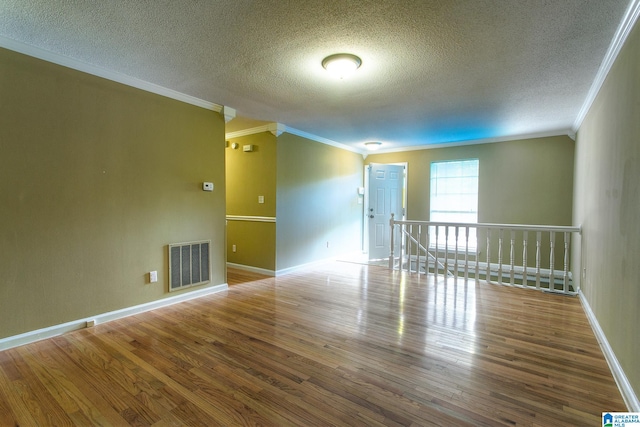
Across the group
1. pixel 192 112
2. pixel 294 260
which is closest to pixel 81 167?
pixel 192 112

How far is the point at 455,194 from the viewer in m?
6.14

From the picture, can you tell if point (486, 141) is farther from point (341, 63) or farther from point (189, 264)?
point (189, 264)

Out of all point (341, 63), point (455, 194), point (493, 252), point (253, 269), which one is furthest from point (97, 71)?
point (493, 252)

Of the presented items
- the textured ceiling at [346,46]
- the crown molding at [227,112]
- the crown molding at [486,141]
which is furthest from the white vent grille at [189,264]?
the crown molding at [486,141]

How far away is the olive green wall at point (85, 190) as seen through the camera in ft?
7.91

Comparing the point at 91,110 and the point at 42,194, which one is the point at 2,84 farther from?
the point at 42,194

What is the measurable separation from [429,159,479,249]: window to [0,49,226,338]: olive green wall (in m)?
4.70

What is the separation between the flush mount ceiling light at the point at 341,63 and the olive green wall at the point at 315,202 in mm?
Result: 2295

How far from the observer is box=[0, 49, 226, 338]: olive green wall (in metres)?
2.41

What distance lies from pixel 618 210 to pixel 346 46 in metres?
2.34

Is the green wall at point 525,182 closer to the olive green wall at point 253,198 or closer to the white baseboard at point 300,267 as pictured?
the white baseboard at point 300,267

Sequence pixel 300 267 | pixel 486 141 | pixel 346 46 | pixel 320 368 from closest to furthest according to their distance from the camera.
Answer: pixel 320 368
pixel 346 46
pixel 300 267
pixel 486 141

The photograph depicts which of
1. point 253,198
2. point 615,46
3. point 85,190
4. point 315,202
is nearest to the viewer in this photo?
point 615,46

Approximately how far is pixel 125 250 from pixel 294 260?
105 inches
